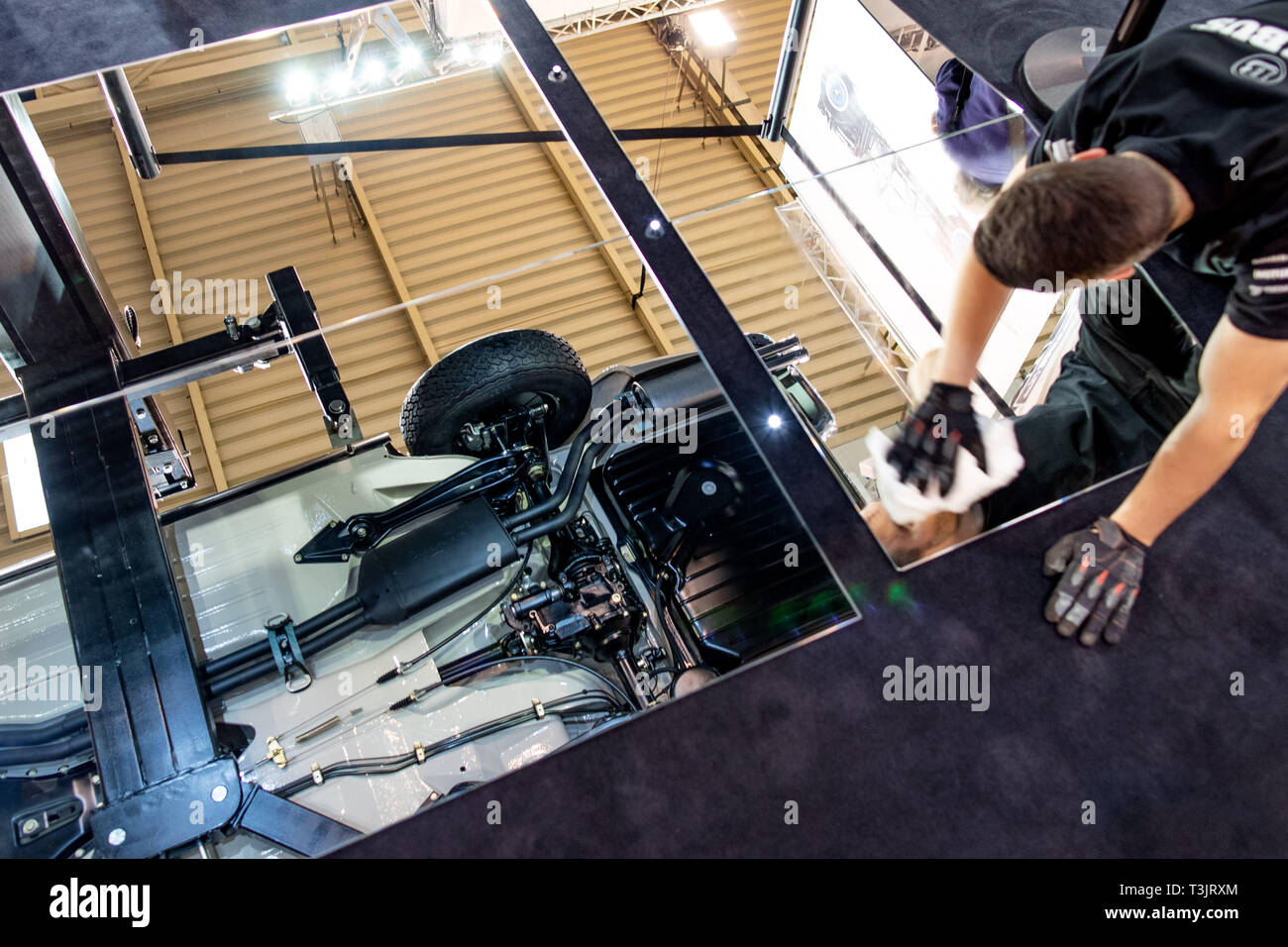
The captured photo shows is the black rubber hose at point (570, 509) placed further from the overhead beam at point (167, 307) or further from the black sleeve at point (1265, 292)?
the black sleeve at point (1265, 292)

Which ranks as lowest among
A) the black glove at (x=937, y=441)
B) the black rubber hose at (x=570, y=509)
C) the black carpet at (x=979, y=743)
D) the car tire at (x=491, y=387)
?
the black carpet at (x=979, y=743)

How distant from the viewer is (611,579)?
1769 millimetres

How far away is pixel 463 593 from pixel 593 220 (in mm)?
781

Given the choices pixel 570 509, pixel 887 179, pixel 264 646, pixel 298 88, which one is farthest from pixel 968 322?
pixel 298 88

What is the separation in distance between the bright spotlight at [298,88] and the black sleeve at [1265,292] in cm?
198

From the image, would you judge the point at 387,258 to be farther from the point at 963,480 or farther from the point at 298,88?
the point at 963,480

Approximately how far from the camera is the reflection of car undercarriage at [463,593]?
1.54 metres

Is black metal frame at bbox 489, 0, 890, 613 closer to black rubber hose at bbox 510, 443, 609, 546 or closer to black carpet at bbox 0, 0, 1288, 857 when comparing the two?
black carpet at bbox 0, 0, 1288, 857

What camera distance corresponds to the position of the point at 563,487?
71.6 inches

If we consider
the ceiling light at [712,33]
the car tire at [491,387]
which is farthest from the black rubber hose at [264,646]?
the ceiling light at [712,33]

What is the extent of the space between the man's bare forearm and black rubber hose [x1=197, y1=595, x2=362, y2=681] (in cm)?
107

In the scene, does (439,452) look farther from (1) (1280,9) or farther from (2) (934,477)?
(1) (1280,9)

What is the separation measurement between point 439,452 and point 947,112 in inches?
50.6
